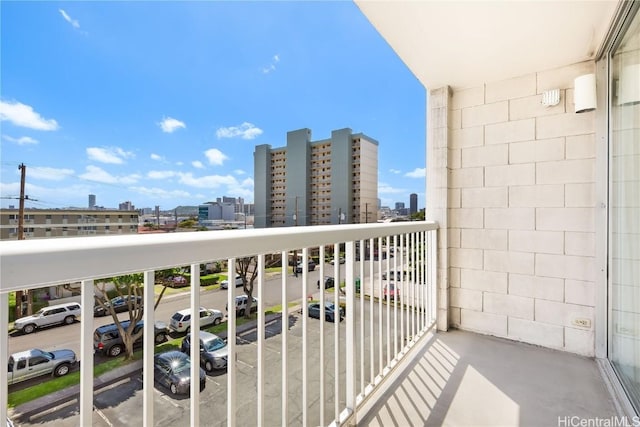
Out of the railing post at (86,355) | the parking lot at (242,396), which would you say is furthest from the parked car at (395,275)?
the railing post at (86,355)

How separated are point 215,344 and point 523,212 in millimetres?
2419

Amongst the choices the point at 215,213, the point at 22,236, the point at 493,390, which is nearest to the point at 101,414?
the point at 22,236

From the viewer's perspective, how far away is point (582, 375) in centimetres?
180

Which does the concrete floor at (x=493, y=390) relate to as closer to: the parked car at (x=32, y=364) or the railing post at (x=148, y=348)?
the railing post at (x=148, y=348)

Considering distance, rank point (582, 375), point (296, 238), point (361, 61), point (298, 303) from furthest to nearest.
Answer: point (361, 61)
point (582, 375)
point (298, 303)
point (296, 238)

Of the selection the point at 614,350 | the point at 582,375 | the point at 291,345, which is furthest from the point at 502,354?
the point at 291,345

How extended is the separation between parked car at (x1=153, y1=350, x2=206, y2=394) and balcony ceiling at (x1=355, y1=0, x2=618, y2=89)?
1781 mm

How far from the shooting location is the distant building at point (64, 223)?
83cm

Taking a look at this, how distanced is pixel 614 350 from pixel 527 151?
1.43 meters

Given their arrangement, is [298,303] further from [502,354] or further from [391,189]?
[391,189]

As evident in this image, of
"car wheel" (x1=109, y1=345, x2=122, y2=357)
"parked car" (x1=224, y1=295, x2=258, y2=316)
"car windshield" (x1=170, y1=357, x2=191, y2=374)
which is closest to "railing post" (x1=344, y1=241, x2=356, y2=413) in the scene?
"parked car" (x1=224, y1=295, x2=258, y2=316)

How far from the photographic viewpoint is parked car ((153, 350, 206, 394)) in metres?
0.66

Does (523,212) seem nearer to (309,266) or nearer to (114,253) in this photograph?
(309,266)

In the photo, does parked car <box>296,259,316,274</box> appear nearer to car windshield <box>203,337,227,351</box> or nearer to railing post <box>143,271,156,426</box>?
car windshield <box>203,337,227,351</box>
